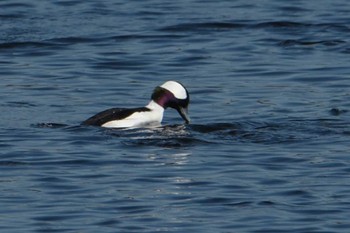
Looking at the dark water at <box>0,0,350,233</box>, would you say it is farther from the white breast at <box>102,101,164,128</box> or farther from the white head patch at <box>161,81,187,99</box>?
the white head patch at <box>161,81,187,99</box>

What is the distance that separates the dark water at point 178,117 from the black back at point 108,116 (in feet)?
0.42

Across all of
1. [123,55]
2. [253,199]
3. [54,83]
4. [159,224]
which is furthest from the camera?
[123,55]

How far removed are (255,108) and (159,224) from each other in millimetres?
5571

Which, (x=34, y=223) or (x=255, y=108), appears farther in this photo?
(x=255, y=108)

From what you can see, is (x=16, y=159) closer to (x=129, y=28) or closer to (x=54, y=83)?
(x=54, y=83)

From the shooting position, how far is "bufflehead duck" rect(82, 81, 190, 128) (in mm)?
15406

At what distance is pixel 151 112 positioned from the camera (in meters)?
16.0

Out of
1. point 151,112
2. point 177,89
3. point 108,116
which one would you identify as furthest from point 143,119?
point 177,89

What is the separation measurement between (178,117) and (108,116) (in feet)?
5.30

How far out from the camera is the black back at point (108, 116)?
15375 millimetres

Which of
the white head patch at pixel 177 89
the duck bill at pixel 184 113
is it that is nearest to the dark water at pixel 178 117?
the duck bill at pixel 184 113

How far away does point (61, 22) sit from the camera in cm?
2292

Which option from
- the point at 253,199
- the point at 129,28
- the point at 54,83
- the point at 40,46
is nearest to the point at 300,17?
the point at 129,28

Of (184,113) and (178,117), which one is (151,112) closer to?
(184,113)
